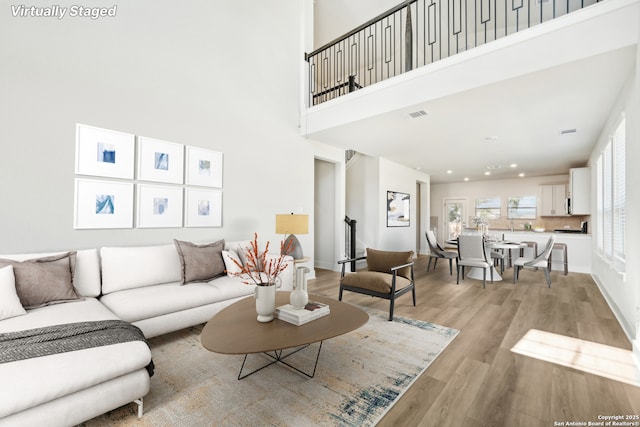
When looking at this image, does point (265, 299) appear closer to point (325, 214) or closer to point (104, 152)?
point (104, 152)

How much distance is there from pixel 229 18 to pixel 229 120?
60.1 inches

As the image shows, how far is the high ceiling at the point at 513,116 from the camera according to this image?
109 inches

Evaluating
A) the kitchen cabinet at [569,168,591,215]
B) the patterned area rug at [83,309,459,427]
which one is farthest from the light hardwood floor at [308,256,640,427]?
the kitchen cabinet at [569,168,591,215]

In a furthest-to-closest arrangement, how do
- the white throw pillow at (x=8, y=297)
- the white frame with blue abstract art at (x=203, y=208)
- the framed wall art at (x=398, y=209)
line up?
the framed wall art at (x=398, y=209) → the white frame with blue abstract art at (x=203, y=208) → the white throw pillow at (x=8, y=297)

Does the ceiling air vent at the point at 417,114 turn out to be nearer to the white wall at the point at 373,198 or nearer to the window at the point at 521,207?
the white wall at the point at 373,198

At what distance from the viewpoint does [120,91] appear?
3283 millimetres

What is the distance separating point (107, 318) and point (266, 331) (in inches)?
49.9

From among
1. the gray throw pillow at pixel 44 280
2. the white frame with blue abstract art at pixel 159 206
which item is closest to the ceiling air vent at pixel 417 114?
the white frame with blue abstract art at pixel 159 206

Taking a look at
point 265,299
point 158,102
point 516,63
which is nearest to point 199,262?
point 265,299

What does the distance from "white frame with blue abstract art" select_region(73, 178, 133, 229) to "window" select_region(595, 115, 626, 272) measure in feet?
19.0

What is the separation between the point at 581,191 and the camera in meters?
6.58

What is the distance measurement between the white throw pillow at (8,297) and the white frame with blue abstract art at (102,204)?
0.87m

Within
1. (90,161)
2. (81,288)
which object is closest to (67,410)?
(81,288)

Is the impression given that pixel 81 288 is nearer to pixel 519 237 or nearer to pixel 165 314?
pixel 165 314
